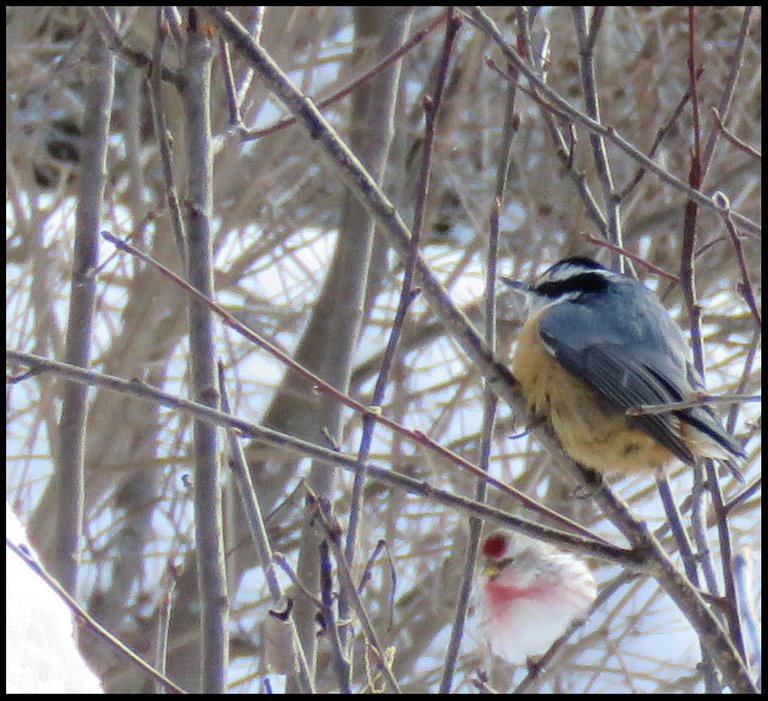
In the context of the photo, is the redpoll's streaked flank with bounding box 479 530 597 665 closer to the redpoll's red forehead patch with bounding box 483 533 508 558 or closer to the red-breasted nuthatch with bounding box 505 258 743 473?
the redpoll's red forehead patch with bounding box 483 533 508 558

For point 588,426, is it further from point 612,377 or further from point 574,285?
point 574,285

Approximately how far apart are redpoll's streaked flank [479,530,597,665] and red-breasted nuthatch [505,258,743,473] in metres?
0.25

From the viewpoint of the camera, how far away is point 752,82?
15.1ft

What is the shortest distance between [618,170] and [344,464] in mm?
3686

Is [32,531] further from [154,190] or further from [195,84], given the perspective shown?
[195,84]

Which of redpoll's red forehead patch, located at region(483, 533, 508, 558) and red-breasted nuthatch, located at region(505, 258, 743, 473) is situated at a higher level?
red-breasted nuthatch, located at region(505, 258, 743, 473)

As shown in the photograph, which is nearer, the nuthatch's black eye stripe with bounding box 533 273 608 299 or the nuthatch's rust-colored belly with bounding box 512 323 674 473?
the nuthatch's rust-colored belly with bounding box 512 323 674 473

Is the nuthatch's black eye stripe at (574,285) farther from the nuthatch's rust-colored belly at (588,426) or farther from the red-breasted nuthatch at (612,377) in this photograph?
the nuthatch's rust-colored belly at (588,426)

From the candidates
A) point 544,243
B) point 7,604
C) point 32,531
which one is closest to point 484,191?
point 544,243

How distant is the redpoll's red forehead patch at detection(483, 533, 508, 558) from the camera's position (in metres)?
2.62

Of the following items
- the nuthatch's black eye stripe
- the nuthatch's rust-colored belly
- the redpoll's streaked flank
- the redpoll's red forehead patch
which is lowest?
the redpoll's streaked flank

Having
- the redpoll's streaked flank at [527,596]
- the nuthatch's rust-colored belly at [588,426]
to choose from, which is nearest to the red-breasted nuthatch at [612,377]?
the nuthatch's rust-colored belly at [588,426]

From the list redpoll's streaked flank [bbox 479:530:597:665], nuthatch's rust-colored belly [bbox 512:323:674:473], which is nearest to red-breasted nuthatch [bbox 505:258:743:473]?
nuthatch's rust-colored belly [bbox 512:323:674:473]

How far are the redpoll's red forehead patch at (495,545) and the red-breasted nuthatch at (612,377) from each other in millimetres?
344
